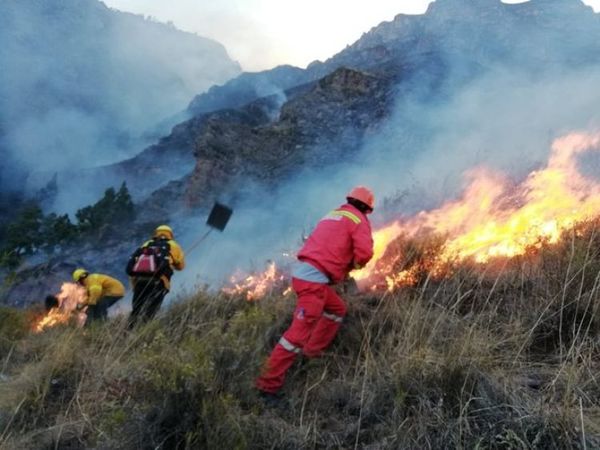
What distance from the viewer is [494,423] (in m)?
2.56

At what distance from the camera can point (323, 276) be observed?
14.0ft

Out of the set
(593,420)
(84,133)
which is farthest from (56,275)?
(84,133)

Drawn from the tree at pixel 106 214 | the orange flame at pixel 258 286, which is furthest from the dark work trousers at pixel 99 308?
the tree at pixel 106 214

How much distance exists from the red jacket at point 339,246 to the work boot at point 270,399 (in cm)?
98

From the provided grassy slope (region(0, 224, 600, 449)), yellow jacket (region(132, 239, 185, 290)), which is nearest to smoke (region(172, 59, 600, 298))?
yellow jacket (region(132, 239, 185, 290))

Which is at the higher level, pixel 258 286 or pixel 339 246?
pixel 339 246

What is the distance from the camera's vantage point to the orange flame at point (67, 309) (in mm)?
7352

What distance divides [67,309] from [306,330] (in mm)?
5161

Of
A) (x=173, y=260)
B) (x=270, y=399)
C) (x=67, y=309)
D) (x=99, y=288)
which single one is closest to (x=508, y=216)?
(x=173, y=260)

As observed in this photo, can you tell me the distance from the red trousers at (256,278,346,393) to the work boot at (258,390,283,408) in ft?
0.11

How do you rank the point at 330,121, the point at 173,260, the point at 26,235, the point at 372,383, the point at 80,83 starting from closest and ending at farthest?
the point at 372,383
the point at 173,260
the point at 330,121
the point at 26,235
the point at 80,83

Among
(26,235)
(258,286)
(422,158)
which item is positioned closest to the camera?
(258,286)

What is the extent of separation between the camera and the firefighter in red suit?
162 inches

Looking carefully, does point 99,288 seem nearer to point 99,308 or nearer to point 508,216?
point 99,308
